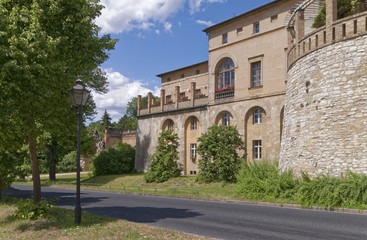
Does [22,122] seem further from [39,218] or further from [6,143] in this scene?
[39,218]

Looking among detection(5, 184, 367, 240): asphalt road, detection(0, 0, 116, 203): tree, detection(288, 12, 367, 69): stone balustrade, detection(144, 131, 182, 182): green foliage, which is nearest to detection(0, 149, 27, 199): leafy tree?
detection(0, 0, 116, 203): tree

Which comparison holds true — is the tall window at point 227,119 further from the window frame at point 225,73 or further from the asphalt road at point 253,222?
the asphalt road at point 253,222

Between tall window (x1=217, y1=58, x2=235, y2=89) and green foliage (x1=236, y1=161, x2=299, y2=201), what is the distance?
44.0 ft

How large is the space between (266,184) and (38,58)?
1127 centimetres

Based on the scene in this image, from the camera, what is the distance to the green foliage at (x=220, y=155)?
25.4 meters

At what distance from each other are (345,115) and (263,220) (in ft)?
22.0

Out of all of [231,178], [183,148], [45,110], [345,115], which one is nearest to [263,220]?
[345,115]

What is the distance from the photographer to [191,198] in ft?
61.1

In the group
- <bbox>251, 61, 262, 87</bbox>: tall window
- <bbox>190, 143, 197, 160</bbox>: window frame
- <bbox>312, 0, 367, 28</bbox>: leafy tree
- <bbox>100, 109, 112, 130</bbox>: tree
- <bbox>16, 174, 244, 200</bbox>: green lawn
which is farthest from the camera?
<bbox>100, 109, 112, 130</bbox>: tree

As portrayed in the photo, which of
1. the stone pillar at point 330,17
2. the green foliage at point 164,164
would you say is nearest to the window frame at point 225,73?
the green foliage at point 164,164

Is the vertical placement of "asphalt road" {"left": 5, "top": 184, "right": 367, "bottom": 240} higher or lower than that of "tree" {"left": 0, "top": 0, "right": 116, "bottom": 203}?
lower

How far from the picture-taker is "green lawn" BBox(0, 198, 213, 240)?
8.34 metres

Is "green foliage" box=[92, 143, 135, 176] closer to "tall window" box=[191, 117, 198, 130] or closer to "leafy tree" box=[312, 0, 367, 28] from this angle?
"tall window" box=[191, 117, 198, 130]

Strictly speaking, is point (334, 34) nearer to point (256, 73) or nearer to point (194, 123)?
point (256, 73)
